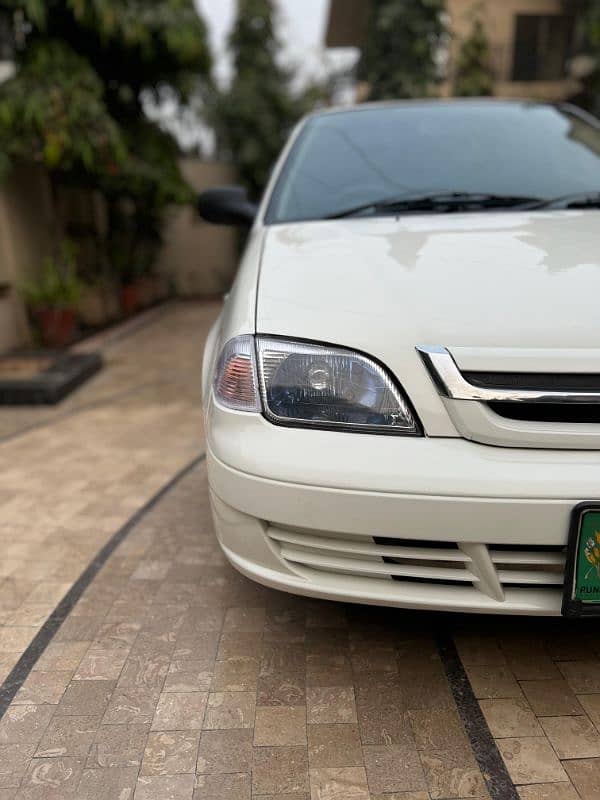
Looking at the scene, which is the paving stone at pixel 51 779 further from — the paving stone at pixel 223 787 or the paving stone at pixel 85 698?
the paving stone at pixel 223 787

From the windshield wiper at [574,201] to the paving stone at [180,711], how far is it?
1.81 meters

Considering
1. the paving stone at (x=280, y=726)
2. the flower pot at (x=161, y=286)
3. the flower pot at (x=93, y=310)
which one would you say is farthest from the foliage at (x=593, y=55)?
the paving stone at (x=280, y=726)

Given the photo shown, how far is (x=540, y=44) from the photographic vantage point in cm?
1438

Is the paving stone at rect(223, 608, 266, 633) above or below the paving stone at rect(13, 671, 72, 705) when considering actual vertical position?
below

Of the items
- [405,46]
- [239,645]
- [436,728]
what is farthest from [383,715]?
[405,46]

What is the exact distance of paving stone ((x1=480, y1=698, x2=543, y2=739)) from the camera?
1.43m

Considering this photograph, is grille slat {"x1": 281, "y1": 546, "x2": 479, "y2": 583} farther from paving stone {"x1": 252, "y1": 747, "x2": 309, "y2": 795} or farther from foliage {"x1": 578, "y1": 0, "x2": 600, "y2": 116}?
foliage {"x1": 578, "y1": 0, "x2": 600, "y2": 116}

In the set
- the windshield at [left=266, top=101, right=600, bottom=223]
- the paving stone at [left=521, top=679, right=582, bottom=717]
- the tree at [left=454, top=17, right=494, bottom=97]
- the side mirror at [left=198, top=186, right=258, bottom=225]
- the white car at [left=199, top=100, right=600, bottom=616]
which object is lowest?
the paving stone at [left=521, top=679, right=582, bottom=717]

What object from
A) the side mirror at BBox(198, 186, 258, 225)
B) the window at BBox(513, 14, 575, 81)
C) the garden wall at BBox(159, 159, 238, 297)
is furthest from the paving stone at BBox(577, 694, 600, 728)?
the window at BBox(513, 14, 575, 81)

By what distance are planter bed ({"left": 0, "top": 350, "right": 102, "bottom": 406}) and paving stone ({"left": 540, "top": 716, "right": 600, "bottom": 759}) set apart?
406cm

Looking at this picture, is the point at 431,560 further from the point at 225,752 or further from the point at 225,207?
the point at 225,207

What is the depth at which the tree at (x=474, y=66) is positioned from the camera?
1145cm

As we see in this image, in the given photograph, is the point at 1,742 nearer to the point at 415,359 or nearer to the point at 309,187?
the point at 415,359

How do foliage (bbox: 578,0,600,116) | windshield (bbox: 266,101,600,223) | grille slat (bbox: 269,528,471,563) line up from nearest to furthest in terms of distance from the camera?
grille slat (bbox: 269,528,471,563) → windshield (bbox: 266,101,600,223) → foliage (bbox: 578,0,600,116)
